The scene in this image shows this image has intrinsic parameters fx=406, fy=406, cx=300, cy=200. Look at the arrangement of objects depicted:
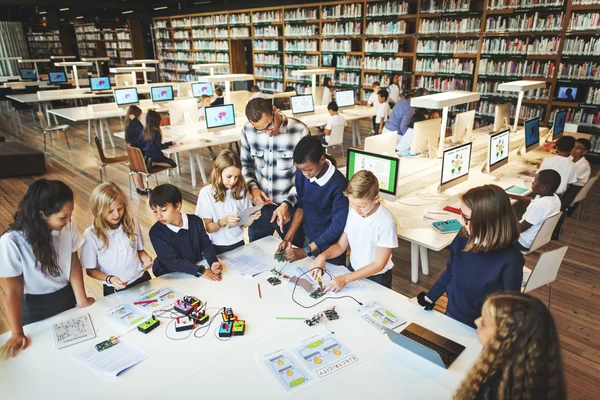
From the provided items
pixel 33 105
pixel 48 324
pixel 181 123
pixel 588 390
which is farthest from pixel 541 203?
pixel 33 105

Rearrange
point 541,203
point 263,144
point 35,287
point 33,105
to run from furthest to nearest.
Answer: point 33,105 < point 541,203 < point 263,144 < point 35,287

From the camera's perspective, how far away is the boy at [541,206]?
3193 mm

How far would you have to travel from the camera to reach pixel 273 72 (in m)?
12.0

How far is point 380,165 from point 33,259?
2.51m

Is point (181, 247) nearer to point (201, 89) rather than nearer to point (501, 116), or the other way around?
point (501, 116)

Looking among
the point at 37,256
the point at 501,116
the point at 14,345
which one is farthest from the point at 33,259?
the point at 501,116

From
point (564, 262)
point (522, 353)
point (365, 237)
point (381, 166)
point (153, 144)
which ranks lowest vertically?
point (564, 262)

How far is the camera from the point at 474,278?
74.6 inches

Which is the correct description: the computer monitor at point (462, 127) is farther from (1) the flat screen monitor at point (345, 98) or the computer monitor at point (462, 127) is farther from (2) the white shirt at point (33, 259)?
(2) the white shirt at point (33, 259)

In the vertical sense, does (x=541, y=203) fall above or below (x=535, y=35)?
→ below

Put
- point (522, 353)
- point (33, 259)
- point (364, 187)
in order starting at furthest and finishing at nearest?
point (364, 187) → point (33, 259) → point (522, 353)

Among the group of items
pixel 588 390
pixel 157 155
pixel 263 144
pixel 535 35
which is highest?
pixel 535 35

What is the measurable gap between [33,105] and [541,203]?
12.4m

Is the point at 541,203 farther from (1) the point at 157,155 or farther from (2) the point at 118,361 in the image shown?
(1) the point at 157,155
